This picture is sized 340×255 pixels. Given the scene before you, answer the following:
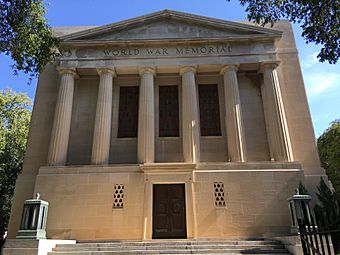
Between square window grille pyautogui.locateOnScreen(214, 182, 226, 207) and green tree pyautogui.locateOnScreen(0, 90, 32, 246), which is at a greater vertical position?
green tree pyautogui.locateOnScreen(0, 90, 32, 246)

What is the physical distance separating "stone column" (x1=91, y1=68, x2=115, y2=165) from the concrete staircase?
4.91 m

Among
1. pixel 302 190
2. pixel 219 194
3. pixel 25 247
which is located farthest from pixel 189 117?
pixel 25 247

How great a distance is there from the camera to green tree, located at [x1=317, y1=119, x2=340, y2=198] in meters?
25.3

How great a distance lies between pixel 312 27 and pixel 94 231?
39.8ft

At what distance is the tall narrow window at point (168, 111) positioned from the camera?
16094 millimetres

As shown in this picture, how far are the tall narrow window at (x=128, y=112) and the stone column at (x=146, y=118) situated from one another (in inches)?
47.9

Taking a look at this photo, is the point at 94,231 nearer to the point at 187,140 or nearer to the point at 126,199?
the point at 126,199

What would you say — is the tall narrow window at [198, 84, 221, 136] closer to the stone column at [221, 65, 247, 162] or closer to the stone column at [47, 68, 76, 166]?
the stone column at [221, 65, 247, 162]

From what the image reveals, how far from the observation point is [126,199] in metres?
13.1

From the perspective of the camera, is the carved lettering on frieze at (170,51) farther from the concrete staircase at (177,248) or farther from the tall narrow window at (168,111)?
the concrete staircase at (177,248)

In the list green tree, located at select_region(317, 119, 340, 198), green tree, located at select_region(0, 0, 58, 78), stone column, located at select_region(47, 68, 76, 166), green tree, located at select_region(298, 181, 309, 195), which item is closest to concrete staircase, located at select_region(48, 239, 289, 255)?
green tree, located at select_region(298, 181, 309, 195)

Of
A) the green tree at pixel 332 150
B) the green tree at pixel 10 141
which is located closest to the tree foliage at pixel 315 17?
the green tree at pixel 332 150

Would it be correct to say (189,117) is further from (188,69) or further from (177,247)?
(177,247)

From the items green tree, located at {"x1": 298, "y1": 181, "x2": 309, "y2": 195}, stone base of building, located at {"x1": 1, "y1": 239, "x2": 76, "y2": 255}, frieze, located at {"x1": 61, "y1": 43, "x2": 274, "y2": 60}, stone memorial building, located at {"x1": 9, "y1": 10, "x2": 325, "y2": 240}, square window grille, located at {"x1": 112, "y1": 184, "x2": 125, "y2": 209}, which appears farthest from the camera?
frieze, located at {"x1": 61, "y1": 43, "x2": 274, "y2": 60}
